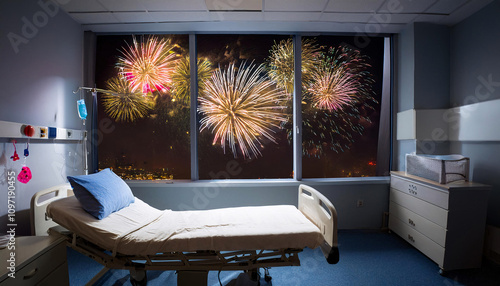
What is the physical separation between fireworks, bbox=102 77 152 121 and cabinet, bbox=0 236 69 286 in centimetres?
164

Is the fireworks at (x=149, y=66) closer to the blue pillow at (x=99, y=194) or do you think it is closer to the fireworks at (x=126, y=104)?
the fireworks at (x=126, y=104)

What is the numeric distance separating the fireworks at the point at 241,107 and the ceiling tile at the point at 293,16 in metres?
0.57

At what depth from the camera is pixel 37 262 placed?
109 centimetres

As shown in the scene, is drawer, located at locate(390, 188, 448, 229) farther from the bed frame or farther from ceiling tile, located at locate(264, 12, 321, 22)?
ceiling tile, located at locate(264, 12, 321, 22)

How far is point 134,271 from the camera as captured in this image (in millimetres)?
1343

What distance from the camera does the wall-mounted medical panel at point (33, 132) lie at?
58.1 inches

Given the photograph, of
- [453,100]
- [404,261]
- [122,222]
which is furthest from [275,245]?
[453,100]

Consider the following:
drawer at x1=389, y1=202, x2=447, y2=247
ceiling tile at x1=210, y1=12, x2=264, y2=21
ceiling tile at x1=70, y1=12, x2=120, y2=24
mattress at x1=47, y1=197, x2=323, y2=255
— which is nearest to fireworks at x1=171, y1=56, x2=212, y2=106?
ceiling tile at x1=210, y1=12, x2=264, y2=21

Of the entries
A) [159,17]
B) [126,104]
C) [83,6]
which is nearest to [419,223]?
[159,17]

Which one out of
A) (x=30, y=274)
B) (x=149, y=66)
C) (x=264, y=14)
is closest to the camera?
(x=30, y=274)

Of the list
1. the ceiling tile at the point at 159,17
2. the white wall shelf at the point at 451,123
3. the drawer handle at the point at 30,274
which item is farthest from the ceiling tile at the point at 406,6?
the drawer handle at the point at 30,274

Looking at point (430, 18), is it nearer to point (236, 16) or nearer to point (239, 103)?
point (236, 16)

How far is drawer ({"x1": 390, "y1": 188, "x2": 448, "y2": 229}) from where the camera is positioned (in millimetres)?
1721

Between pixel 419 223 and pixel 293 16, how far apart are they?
2.37m
